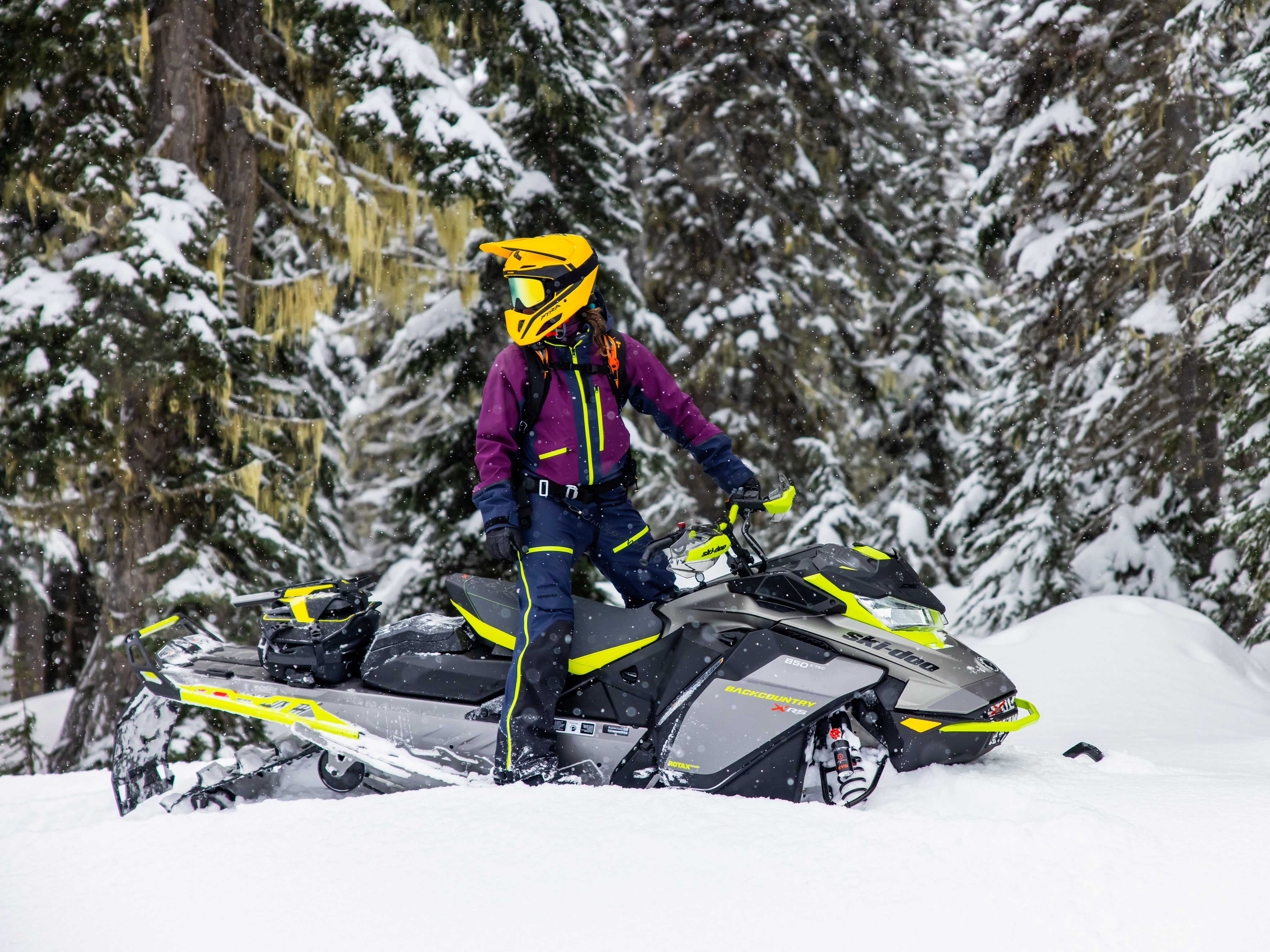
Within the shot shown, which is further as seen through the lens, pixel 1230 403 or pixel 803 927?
pixel 1230 403

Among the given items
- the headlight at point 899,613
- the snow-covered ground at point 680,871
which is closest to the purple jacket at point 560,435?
the headlight at point 899,613

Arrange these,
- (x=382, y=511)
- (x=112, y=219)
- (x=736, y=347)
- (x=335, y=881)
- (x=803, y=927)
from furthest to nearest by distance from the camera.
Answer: (x=382, y=511)
(x=736, y=347)
(x=112, y=219)
(x=335, y=881)
(x=803, y=927)

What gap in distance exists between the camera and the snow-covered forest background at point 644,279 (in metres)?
6.65

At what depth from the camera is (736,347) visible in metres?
12.6

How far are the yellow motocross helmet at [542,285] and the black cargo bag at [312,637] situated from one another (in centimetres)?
145

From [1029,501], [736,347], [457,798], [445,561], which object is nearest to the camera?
[457,798]

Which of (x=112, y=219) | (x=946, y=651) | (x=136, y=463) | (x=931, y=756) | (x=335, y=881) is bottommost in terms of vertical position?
(x=335, y=881)

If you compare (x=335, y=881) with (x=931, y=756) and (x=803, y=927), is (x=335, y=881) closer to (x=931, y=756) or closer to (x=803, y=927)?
(x=803, y=927)

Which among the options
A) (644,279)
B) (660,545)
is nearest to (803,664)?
(660,545)

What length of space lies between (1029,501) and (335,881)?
9.25 metres

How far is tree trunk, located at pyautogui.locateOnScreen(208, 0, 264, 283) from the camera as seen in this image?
292 inches

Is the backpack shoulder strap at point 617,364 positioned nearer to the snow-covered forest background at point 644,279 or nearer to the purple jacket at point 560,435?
the purple jacket at point 560,435

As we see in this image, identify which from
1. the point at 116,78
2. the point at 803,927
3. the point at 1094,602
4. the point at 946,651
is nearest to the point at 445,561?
the point at 116,78

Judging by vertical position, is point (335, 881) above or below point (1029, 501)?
below
